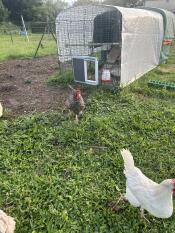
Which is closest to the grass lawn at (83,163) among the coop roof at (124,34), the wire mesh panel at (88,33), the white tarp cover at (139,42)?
the white tarp cover at (139,42)

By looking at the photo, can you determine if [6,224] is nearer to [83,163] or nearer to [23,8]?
[83,163]

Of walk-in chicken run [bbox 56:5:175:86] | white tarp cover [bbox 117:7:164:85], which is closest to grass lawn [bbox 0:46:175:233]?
walk-in chicken run [bbox 56:5:175:86]

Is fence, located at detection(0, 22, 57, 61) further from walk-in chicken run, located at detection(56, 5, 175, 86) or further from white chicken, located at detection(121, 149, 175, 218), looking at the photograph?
white chicken, located at detection(121, 149, 175, 218)

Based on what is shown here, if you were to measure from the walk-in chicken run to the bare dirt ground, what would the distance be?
100cm

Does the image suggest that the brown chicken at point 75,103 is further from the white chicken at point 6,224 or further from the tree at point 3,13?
the tree at point 3,13

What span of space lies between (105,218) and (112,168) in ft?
3.11

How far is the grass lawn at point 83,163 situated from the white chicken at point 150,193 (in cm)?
36

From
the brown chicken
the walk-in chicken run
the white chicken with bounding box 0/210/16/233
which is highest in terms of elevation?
the walk-in chicken run

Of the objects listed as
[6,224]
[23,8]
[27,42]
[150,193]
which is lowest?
[27,42]

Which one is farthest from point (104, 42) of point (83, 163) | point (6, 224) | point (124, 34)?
point (6, 224)

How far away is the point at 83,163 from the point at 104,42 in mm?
4795

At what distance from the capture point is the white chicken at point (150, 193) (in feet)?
8.45

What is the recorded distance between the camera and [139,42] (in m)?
7.54

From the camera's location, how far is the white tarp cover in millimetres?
6543
